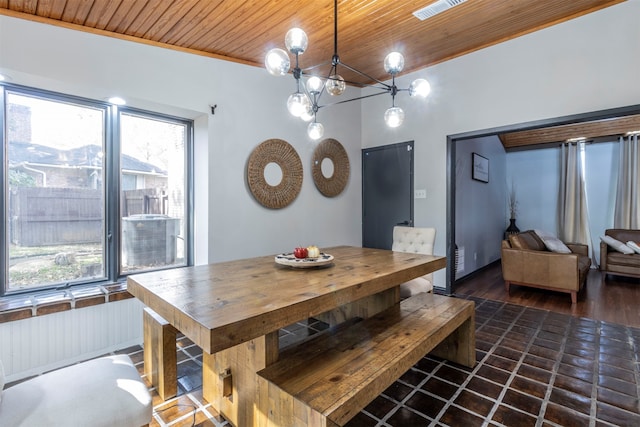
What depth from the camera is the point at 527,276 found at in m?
3.99

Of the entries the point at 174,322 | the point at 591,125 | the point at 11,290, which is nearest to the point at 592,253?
the point at 591,125

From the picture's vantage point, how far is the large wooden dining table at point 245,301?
3.89 ft

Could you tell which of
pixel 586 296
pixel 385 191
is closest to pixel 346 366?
pixel 385 191

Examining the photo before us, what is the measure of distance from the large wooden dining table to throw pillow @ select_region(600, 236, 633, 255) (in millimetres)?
4389

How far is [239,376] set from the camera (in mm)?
1652

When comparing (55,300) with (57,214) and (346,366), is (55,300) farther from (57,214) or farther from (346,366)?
(346,366)

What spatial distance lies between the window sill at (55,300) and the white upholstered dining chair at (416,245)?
8.17 ft

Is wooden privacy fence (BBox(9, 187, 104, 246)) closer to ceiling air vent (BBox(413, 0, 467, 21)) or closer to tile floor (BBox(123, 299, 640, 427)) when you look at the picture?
tile floor (BBox(123, 299, 640, 427))

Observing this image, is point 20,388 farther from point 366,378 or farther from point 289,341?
point 289,341

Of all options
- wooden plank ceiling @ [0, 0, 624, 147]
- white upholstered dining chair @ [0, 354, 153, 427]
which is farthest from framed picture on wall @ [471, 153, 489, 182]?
white upholstered dining chair @ [0, 354, 153, 427]

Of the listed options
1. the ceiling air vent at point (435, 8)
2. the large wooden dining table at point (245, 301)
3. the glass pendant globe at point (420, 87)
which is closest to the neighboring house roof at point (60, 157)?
the large wooden dining table at point (245, 301)

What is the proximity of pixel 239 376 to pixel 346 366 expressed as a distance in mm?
613

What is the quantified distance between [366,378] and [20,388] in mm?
1438

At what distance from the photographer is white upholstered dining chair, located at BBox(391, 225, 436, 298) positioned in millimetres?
2887
